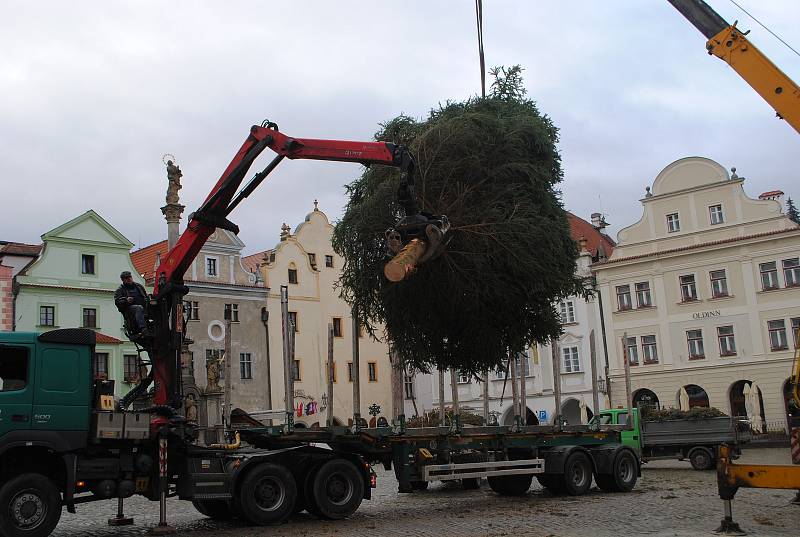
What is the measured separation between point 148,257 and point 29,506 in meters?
35.7

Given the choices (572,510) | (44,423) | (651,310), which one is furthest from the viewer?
(651,310)

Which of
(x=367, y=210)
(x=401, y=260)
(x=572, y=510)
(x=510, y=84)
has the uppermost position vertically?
(x=510, y=84)

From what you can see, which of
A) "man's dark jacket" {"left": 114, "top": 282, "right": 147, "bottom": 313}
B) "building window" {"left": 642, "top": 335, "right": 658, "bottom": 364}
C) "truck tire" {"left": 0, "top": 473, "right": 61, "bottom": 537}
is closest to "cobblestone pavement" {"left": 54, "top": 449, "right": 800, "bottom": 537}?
"truck tire" {"left": 0, "top": 473, "right": 61, "bottom": 537}

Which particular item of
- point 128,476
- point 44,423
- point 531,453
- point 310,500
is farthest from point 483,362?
point 44,423

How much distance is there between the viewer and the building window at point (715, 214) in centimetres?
4125

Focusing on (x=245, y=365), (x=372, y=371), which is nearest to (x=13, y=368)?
(x=245, y=365)

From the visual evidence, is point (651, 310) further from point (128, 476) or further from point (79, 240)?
point (128, 476)

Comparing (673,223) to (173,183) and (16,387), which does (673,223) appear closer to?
(173,183)

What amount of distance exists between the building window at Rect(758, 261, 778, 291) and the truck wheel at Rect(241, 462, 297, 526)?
31.7 meters

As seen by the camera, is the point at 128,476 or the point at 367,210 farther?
the point at 367,210

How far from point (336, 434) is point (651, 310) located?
30909 millimetres

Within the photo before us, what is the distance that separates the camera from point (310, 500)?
14.4 meters

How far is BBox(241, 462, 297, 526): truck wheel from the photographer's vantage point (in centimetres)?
1365

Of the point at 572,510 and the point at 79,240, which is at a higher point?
the point at 79,240
